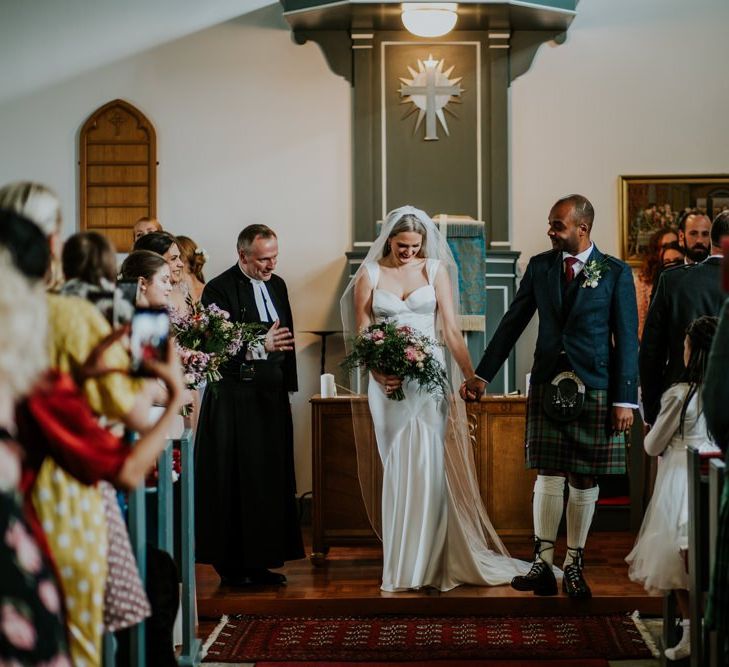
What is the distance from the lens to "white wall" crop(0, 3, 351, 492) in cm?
825

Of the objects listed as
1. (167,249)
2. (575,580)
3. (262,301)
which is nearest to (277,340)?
(262,301)

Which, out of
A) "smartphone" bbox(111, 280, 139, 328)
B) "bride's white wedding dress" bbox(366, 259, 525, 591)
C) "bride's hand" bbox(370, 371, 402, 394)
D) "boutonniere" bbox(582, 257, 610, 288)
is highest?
"boutonniere" bbox(582, 257, 610, 288)

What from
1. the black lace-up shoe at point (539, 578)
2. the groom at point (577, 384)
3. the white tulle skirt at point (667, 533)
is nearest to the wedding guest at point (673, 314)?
the groom at point (577, 384)

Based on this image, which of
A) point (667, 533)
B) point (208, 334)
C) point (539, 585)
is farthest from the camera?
point (539, 585)

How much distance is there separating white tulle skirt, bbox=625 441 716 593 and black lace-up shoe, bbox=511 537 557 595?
0.83 meters

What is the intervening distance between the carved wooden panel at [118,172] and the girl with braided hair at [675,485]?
4823 mm

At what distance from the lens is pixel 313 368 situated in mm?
8281

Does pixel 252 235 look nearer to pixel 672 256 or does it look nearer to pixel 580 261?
pixel 580 261

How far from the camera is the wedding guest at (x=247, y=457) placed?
5840 millimetres

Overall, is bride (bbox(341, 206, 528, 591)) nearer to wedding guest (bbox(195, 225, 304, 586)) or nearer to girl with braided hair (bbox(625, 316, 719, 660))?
wedding guest (bbox(195, 225, 304, 586))

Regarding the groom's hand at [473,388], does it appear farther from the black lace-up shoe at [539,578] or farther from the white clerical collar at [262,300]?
the white clerical collar at [262,300]

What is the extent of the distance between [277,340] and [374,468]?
987 millimetres

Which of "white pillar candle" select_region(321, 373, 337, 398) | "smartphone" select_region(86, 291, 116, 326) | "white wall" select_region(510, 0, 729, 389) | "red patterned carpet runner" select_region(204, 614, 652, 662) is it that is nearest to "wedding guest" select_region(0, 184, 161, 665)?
"smartphone" select_region(86, 291, 116, 326)

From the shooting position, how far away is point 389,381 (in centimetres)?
568
